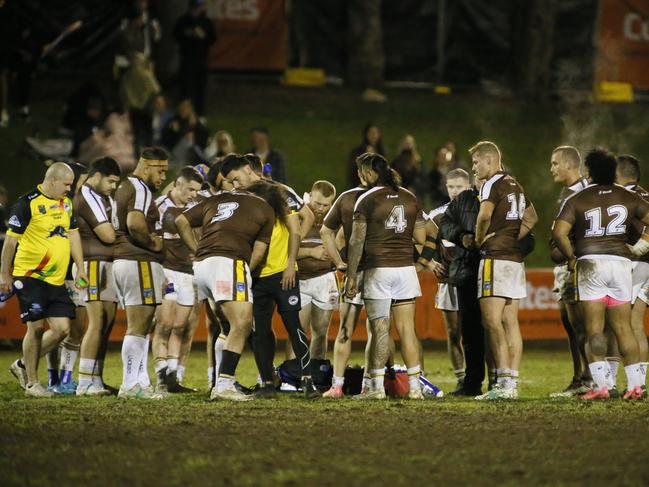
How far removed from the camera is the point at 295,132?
2650 centimetres

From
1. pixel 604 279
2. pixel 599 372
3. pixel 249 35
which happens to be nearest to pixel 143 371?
pixel 599 372

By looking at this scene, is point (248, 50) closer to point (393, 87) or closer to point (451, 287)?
point (393, 87)

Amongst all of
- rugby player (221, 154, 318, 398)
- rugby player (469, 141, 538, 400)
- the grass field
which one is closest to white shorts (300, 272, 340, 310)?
rugby player (221, 154, 318, 398)

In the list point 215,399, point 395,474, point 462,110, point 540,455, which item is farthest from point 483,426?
point 462,110

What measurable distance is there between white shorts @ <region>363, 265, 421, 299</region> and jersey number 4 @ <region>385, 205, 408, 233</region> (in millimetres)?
395

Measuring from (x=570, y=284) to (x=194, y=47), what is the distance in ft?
42.0

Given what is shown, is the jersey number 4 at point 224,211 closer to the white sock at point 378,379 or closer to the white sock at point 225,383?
the white sock at point 225,383

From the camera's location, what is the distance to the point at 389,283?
1207 cm

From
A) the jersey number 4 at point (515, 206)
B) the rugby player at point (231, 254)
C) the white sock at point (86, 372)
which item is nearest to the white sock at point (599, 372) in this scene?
the jersey number 4 at point (515, 206)

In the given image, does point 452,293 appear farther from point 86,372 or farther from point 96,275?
point 86,372

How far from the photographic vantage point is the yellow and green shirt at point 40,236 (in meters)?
12.3

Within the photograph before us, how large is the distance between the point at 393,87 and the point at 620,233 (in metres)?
18.8

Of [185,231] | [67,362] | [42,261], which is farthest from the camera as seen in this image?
[67,362]

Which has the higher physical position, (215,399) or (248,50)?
(248,50)
